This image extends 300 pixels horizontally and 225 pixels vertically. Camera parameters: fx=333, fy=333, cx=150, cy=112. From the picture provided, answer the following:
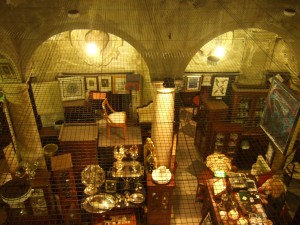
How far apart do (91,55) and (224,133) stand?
372 cm

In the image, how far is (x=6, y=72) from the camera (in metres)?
6.31

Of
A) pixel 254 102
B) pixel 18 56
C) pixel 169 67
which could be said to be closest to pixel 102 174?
pixel 169 67

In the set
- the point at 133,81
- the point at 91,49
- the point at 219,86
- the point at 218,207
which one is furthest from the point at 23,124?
the point at 219,86

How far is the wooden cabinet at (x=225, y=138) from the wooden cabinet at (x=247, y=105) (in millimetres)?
254

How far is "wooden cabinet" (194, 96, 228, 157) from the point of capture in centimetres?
809

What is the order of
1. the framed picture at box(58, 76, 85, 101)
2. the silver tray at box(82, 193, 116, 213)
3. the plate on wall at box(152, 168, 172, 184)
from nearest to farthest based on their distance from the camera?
the silver tray at box(82, 193, 116, 213)
the plate on wall at box(152, 168, 172, 184)
the framed picture at box(58, 76, 85, 101)

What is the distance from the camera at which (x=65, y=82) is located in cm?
773

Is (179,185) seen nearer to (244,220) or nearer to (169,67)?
(244,220)

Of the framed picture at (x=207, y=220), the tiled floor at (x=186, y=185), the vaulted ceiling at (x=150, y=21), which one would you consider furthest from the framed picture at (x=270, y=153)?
the vaulted ceiling at (x=150, y=21)

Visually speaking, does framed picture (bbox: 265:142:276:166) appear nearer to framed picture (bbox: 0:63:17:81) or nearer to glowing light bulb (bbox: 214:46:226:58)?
glowing light bulb (bbox: 214:46:226:58)

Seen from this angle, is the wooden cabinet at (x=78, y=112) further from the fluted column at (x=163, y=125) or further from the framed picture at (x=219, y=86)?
the framed picture at (x=219, y=86)

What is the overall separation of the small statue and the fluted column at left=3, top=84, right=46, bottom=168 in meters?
2.29

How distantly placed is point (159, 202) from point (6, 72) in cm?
396

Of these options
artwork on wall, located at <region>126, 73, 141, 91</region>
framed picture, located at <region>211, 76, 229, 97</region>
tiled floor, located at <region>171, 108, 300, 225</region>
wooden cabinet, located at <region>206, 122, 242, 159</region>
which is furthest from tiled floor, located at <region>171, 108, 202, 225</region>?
artwork on wall, located at <region>126, 73, 141, 91</region>
